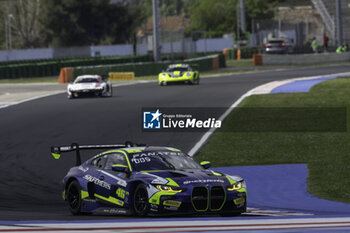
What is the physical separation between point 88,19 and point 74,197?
9339cm

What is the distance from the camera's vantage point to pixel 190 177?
1161 cm

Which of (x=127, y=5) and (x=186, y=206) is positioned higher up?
(x=127, y=5)

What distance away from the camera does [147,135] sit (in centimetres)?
2303

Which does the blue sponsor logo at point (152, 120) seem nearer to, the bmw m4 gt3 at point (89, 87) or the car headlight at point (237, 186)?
the bmw m4 gt3 at point (89, 87)

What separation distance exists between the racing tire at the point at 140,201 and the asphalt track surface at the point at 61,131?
831 mm

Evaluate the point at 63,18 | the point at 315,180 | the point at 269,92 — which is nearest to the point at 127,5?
the point at 63,18

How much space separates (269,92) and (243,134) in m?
11.6

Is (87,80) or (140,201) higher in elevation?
(87,80)

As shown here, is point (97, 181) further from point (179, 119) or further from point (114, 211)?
point (179, 119)

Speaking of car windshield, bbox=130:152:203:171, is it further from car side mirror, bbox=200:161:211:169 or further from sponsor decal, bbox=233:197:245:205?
sponsor decal, bbox=233:197:245:205

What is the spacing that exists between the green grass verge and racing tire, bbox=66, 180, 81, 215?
456 centimetres

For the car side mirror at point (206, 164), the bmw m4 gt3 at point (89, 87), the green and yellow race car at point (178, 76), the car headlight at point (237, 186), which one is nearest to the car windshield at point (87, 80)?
the bmw m4 gt3 at point (89, 87)

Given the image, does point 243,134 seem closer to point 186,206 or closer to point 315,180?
point 315,180

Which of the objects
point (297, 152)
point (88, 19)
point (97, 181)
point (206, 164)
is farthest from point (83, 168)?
point (88, 19)
